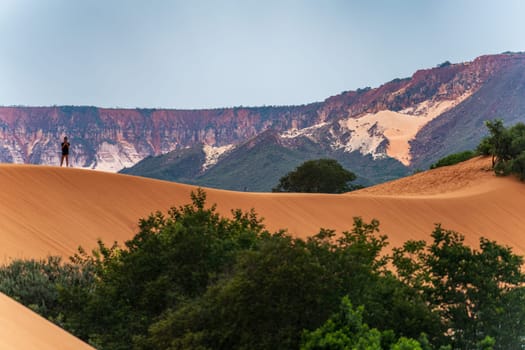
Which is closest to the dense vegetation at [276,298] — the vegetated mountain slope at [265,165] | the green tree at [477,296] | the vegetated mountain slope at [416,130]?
the green tree at [477,296]

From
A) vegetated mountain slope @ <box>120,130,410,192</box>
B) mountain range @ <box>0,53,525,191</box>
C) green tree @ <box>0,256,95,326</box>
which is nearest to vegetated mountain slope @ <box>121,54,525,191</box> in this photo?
mountain range @ <box>0,53,525,191</box>

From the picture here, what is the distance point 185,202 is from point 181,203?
205 millimetres

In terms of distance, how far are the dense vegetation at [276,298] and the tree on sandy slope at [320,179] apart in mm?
48383

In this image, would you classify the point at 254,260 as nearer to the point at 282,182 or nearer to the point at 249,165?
the point at 282,182

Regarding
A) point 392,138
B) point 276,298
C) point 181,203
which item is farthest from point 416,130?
point 276,298

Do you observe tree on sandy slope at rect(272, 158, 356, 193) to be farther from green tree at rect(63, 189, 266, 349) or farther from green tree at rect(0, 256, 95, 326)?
green tree at rect(63, 189, 266, 349)

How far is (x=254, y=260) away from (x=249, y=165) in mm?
128691

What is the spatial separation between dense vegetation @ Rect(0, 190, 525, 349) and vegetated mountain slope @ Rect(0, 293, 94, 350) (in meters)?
0.96

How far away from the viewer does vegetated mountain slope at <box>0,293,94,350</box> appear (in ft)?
21.4

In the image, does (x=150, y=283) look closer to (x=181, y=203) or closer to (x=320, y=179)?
(x=181, y=203)

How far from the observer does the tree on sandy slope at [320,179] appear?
60.1m

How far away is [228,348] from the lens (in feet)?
27.7


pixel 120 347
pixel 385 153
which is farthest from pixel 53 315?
pixel 385 153

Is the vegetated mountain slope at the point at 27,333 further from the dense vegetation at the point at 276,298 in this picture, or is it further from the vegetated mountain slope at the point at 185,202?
the vegetated mountain slope at the point at 185,202
